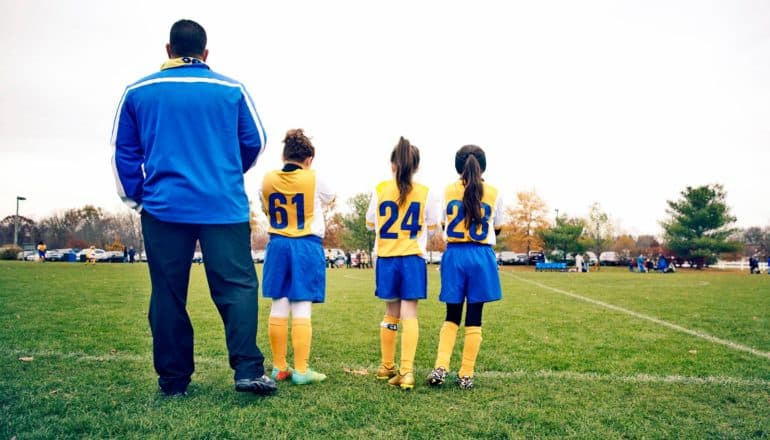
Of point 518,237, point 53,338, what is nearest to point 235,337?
point 53,338

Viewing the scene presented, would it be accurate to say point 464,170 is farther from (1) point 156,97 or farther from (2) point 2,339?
(2) point 2,339

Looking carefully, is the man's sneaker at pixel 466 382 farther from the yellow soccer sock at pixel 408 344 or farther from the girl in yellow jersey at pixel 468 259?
the yellow soccer sock at pixel 408 344

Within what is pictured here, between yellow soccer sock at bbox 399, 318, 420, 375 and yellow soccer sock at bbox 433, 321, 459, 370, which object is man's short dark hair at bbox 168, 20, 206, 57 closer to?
yellow soccer sock at bbox 399, 318, 420, 375

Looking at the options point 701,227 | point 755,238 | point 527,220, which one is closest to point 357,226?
point 527,220

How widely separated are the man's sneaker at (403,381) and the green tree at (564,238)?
60.8m

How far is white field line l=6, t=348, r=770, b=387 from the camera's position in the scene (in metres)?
4.57

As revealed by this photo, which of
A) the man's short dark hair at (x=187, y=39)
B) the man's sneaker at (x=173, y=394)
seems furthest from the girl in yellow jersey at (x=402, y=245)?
the man's short dark hair at (x=187, y=39)

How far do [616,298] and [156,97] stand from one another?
13571 millimetres

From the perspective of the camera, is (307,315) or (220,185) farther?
(307,315)

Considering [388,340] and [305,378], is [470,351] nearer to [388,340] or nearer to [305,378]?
[388,340]

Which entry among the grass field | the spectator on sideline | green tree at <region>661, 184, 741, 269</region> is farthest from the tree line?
the grass field

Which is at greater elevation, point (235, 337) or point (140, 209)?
point (140, 209)

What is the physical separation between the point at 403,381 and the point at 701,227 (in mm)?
60373

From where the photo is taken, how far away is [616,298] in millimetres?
14383
